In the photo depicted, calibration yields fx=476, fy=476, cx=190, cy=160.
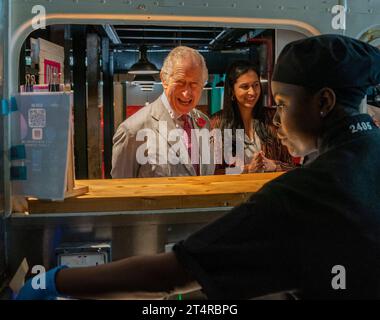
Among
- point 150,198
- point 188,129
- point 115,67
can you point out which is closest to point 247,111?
point 188,129

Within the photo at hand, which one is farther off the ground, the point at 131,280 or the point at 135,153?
the point at 135,153

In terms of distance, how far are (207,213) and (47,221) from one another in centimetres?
49

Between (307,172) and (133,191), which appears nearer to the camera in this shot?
(307,172)

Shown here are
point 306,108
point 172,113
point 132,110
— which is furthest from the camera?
point 132,110

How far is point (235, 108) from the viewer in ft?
9.84

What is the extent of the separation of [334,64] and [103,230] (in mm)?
873

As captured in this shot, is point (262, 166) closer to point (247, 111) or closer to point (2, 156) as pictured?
point (247, 111)

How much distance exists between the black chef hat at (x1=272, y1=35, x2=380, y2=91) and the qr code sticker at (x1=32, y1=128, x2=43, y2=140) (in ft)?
2.63

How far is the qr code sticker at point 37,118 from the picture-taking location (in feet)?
4.66

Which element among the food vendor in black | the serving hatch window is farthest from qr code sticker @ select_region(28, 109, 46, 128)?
the serving hatch window
